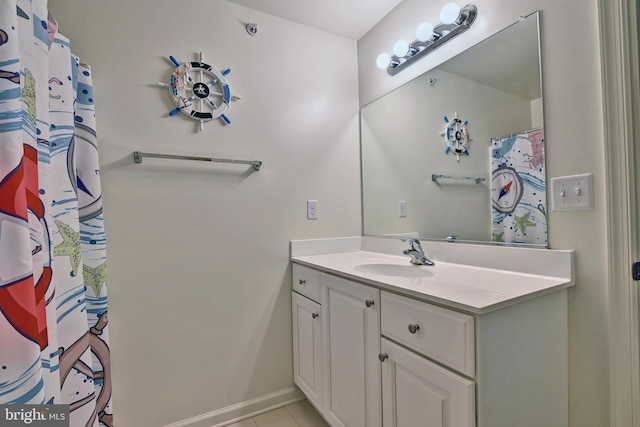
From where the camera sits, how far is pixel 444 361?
33.8 inches

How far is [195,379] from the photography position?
1.52m

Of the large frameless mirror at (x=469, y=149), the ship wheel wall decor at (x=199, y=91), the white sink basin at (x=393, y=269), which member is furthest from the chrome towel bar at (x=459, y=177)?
the ship wheel wall decor at (x=199, y=91)

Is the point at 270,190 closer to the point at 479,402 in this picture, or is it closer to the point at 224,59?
the point at 224,59

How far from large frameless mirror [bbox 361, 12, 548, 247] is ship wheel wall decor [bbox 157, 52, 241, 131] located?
0.95 metres

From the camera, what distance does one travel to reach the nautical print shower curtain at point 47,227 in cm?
63

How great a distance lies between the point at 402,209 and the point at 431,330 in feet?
3.20

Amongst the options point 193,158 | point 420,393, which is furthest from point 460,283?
point 193,158

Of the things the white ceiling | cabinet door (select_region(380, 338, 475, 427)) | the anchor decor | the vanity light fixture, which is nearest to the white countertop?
cabinet door (select_region(380, 338, 475, 427))

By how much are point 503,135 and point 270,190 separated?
3.90ft

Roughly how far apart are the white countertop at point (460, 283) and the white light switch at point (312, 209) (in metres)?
0.36

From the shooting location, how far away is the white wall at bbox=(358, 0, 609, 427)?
0.97 metres

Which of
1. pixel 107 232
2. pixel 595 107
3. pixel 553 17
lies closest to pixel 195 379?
pixel 107 232

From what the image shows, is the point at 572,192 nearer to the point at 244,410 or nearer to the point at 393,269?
the point at 393,269

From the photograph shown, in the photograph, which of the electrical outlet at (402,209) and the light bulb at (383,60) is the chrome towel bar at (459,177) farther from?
the light bulb at (383,60)
